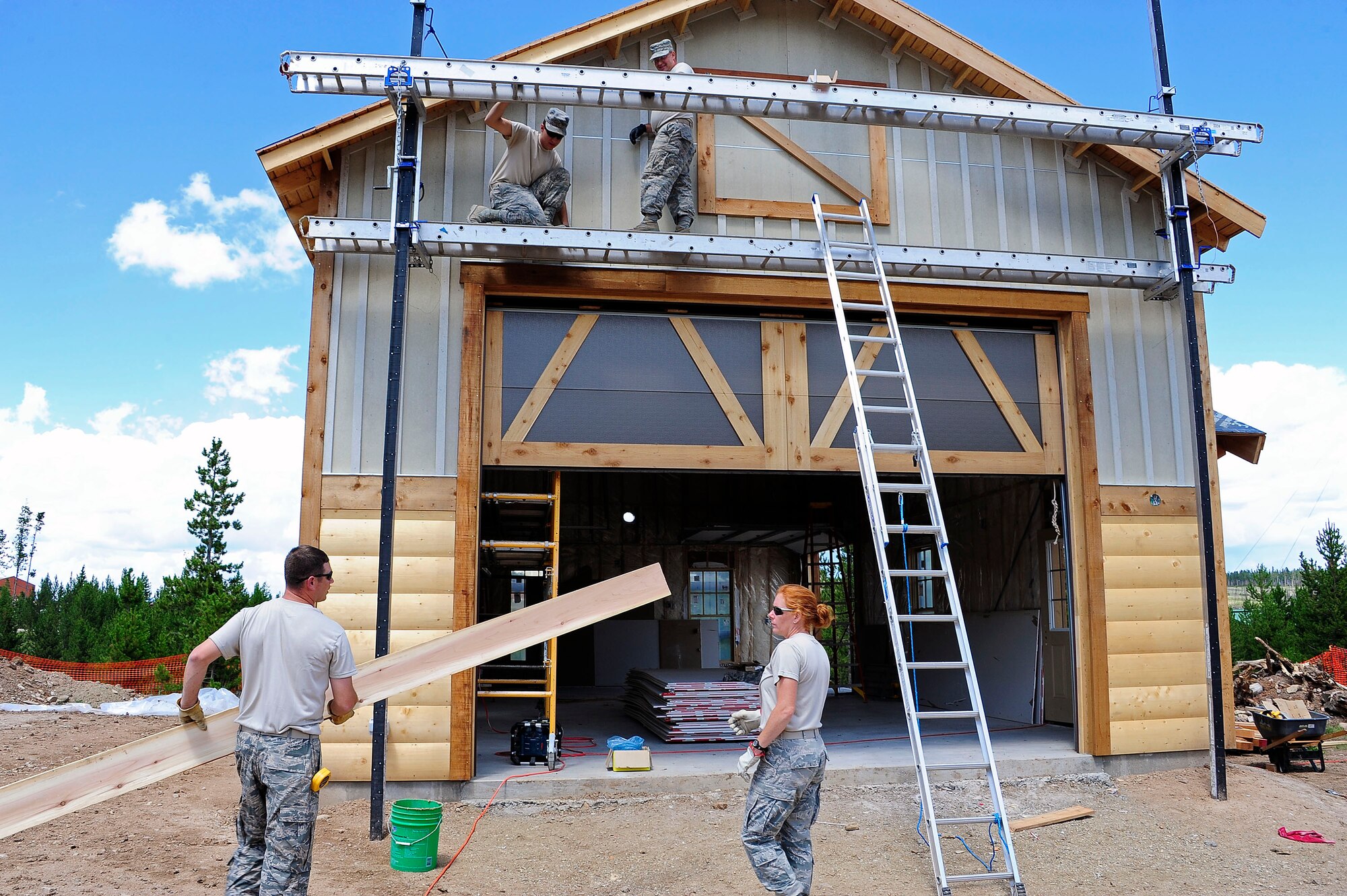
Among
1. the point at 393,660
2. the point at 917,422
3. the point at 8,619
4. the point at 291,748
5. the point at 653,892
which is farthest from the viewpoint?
the point at 8,619

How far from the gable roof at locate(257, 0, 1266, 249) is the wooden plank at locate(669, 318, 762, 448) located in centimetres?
260

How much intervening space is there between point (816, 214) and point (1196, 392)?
3.57 meters

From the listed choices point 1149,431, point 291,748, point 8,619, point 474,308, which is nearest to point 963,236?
point 1149,431

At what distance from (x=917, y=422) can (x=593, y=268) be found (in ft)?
10.3

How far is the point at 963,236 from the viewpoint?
882 cm

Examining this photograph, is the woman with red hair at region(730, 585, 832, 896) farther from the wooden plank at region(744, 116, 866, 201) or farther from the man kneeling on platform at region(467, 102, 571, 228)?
the wooden plank at region(744, 116, 866, 201)

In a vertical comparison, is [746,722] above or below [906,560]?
below

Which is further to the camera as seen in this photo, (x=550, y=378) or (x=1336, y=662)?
(x=1336, y=662)

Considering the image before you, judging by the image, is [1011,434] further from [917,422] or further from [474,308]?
[474,308]

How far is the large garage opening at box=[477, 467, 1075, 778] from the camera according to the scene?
998 centimetres

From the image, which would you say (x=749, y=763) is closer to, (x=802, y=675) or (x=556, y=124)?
(x=802, y=675)

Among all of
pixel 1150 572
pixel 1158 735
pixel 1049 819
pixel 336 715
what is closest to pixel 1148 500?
pixel 1150 572

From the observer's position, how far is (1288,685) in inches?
566

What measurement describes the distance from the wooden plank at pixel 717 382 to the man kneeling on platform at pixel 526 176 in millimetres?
1515
